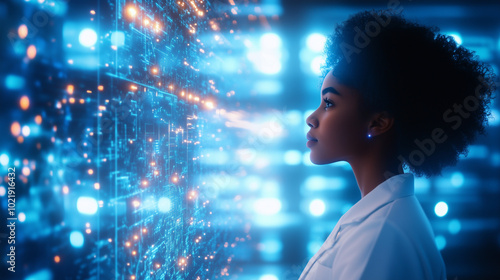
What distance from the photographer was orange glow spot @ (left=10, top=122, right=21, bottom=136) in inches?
18.7

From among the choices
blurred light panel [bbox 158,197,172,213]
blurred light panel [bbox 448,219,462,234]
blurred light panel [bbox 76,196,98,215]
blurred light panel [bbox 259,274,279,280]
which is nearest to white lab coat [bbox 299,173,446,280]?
blurred light panel [bbox 158,197,172,213]

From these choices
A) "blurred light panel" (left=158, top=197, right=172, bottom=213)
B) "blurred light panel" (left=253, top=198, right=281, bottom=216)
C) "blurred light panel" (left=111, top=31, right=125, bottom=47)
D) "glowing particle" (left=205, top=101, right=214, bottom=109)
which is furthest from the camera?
"blurred light panel" (left=253, top=198, right=281, bottom=216)

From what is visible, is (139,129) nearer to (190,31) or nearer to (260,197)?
(190,31)

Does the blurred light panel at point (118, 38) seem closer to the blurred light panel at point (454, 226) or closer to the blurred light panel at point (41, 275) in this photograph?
the blurred light panel at point (41, 275)

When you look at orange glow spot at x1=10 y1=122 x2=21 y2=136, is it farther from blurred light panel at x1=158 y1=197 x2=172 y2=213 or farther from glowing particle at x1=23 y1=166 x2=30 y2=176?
blurred light panel at x1=158 y1=197 x2=172 y2=213

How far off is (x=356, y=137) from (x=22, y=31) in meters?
0.81

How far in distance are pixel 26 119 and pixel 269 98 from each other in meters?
2.86

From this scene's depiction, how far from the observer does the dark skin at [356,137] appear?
3.03ft

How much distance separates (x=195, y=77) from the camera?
1141mm

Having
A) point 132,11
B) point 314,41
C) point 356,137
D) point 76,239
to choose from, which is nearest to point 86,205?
point 76,239

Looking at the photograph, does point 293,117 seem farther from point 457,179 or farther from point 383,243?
point 383,243

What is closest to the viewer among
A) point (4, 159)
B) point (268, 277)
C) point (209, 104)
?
point (4, 159)

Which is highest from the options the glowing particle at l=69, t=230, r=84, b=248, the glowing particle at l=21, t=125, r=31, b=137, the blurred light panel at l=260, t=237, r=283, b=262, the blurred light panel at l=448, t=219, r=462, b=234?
the glowing particle at l=21, t=125, r=31, b=137

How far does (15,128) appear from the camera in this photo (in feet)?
1.57
